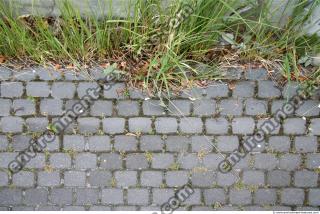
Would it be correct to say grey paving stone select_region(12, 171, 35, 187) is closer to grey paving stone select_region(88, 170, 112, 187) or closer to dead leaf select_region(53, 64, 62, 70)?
grey paving stone select_region(88, 170, 112, 187)

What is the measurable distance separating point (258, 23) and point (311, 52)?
0.53 metres

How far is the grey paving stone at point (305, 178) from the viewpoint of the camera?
2951mm

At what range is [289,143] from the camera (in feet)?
9.69

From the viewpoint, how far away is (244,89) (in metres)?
2.96

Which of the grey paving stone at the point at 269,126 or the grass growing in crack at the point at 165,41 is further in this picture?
the grey paving stone at the point at 269,126

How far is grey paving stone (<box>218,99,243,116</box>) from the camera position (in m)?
2.95

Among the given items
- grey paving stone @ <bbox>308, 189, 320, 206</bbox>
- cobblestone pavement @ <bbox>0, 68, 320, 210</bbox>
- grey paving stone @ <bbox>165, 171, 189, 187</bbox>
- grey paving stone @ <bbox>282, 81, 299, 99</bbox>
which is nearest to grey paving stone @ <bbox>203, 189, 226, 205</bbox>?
cobblestone pavement @ <bbox>0, 68, 320, 210</bbox>

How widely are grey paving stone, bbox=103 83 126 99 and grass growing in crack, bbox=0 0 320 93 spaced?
11 cm

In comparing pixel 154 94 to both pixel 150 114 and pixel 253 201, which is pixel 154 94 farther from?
pixel 253 201

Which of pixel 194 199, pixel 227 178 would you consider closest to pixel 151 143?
pixel 194 199

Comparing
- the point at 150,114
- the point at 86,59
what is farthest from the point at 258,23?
the point at 86,59

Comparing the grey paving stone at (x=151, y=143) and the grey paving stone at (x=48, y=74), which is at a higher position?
the grey paving stone at (x=48, y=74)

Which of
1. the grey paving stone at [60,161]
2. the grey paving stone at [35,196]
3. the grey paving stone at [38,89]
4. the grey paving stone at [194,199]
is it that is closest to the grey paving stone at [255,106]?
the grey paving stone at [194,199]

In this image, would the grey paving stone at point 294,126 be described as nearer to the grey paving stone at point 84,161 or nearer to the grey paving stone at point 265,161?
the grey paving stone at point 265,161
